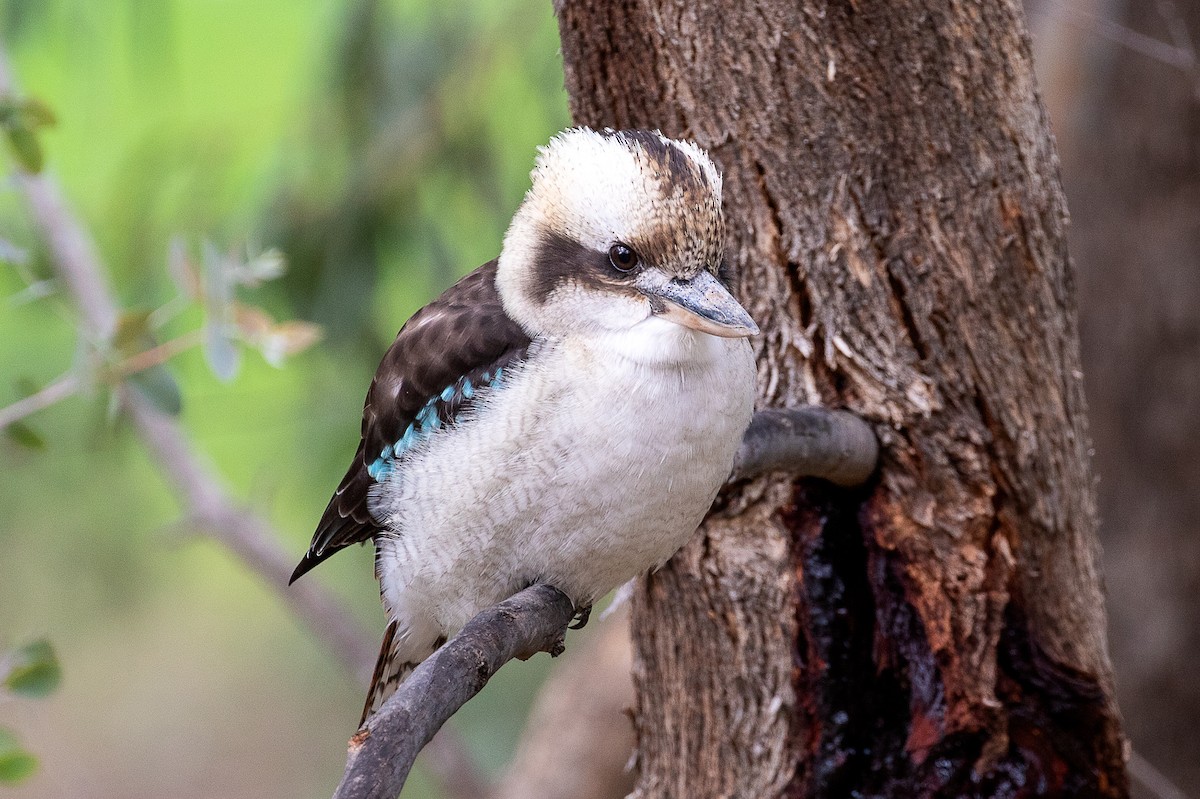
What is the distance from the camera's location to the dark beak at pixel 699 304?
1313 mm

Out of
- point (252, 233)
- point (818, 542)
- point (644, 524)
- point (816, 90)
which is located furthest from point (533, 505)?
point (252, 233)

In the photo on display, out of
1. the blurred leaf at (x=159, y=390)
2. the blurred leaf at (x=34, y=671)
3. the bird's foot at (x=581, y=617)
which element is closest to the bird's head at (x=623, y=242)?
the bird's foot at (x=581, y=617)

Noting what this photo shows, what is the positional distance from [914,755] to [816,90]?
85cm

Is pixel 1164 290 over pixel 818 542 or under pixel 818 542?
over

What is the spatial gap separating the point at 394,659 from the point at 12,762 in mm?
495

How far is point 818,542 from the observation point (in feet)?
5.74

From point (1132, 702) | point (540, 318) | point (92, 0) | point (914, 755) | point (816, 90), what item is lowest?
point (914, 755)

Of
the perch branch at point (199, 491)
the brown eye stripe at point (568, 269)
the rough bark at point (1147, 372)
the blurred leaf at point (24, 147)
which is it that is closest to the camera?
the brown eye stripe at point (568, 269)

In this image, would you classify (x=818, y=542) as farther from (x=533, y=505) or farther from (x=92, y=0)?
(x=92, y=0)

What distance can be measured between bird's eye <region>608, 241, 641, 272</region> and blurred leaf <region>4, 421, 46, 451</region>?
74 centimetres

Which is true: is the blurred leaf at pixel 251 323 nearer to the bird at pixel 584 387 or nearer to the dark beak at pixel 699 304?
the bird at pixel 584 387

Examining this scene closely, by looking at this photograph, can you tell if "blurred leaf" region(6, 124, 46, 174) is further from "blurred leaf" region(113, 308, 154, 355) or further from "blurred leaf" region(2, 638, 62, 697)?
"blurred leaf" region(2, 638, 62, 697)

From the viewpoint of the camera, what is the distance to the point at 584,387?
4.56ft

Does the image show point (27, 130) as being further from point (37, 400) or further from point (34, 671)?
point (34, 671)
